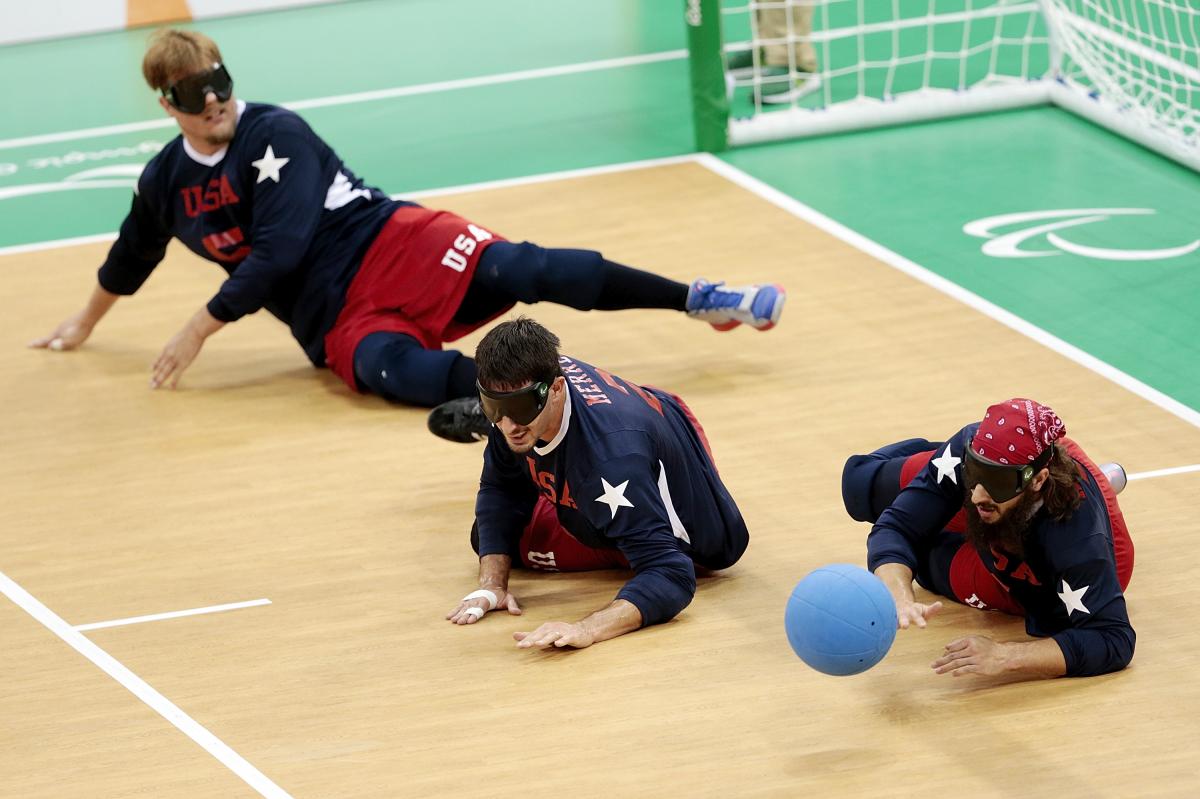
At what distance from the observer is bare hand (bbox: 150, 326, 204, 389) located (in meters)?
6.54

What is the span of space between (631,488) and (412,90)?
22.3 feet

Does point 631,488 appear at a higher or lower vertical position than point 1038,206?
higher

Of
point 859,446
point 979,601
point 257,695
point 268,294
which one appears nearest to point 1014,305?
point 859,446

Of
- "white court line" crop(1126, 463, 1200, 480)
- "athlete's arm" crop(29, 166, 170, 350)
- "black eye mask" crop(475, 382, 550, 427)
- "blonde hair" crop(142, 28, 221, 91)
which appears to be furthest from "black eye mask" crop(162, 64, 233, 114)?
"white court line" crop(1126, 463, 1200, 480)

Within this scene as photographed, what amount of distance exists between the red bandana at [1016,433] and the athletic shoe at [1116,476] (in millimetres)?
1015

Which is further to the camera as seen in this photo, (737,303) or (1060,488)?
(737,303)

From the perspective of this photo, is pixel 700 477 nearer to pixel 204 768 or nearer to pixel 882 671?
pixel 882 671

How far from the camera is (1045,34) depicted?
1060cm

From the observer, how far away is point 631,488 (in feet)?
14.7

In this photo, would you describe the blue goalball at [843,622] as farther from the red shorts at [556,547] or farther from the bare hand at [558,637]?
the red shorts at [556,547]

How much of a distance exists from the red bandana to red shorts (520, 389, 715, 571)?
3.57ft

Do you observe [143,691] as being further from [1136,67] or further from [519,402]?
[1136,67]

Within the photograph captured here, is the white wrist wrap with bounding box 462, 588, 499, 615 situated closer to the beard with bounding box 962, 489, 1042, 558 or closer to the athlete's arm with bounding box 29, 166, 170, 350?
the beard with bounding box 962, 489, 1042, 558

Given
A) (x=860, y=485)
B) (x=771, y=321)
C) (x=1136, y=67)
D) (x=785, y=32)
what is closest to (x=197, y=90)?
(x=771, y=321)
